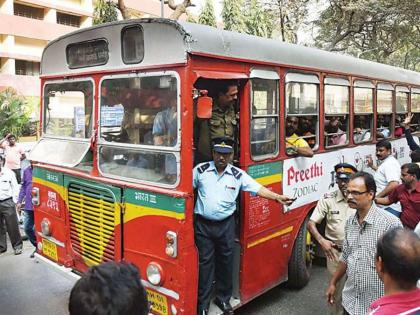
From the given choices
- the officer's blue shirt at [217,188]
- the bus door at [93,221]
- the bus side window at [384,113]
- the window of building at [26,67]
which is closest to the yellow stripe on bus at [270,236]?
the officer's blue shirt at [217,188]

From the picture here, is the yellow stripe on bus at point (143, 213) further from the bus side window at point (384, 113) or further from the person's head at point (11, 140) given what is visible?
the person's head at point (11, 140)

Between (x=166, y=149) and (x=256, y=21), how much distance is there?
1524cm

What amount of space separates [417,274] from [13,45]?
101ft

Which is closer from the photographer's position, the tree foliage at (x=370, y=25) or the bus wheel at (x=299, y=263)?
the bus wheel at (x=299, y=263)

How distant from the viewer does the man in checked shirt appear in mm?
2852

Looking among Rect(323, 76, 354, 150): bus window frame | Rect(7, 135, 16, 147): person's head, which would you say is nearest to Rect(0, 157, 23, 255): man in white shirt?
Rect(7, 135, 16, 147): person's head

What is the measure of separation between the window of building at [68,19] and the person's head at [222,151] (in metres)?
31.2

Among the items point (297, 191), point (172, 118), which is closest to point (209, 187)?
point (172, 118)

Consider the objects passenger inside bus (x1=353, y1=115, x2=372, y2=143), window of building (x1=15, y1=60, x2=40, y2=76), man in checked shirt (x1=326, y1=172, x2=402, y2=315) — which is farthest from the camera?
window of building (x1=15, y1=60, x2=40, y2=76)

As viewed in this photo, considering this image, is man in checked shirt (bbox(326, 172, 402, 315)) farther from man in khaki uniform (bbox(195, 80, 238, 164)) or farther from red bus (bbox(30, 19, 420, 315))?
man in khaki uniform (bbox(195, 80, 238, 164))

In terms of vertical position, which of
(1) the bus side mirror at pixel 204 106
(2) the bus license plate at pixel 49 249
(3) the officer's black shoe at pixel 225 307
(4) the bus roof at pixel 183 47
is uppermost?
(4) the bus roof at pixel 183 47

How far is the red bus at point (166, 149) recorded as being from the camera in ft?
11.8

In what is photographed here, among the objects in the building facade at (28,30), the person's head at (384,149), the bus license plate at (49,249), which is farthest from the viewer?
the building facade at (28,30)

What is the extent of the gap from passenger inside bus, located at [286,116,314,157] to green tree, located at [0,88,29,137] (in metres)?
16.8
